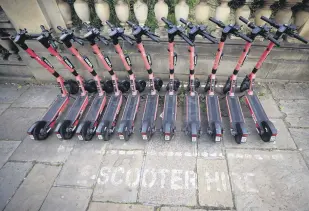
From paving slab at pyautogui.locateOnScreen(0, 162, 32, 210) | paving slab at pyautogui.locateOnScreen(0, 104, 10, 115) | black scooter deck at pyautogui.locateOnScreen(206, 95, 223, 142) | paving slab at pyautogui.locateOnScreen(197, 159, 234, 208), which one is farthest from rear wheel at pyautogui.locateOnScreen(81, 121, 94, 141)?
paving slab at pyautogui.locateOnScreen(0, 104, 10, 115)

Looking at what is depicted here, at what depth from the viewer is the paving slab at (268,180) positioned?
3061 mm

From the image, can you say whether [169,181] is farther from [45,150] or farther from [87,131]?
[45,150]

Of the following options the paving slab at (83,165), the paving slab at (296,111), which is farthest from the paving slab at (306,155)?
the paving slab at (83,165)

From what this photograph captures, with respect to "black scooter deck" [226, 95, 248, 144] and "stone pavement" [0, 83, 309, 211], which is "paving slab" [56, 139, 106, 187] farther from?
"black scooter deck" [226, 95, 248, 144]

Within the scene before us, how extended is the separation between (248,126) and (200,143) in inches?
44.5

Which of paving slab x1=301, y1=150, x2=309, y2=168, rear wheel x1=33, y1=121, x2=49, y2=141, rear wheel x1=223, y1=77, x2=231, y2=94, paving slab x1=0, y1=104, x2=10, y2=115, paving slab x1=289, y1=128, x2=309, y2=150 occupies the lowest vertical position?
rear wheel x1=33, y1=121, x2=49, y2=141

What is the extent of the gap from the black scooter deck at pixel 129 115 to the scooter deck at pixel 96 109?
55 cm

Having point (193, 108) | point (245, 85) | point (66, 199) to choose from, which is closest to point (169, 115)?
point (193, 108)

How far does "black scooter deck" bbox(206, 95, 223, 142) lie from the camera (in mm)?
3663

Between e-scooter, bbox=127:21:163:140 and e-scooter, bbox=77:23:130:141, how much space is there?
2.03 ft

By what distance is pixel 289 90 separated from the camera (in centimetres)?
490

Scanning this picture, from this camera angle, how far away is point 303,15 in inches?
159

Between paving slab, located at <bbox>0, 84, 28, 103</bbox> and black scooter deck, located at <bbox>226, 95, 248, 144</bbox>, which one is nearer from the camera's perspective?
black scooter deck, located at <bbox>226, 95, 248, 144</bbox>

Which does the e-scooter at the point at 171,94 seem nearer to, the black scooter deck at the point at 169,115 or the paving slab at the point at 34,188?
the black scooter deck at the point at 169,115
